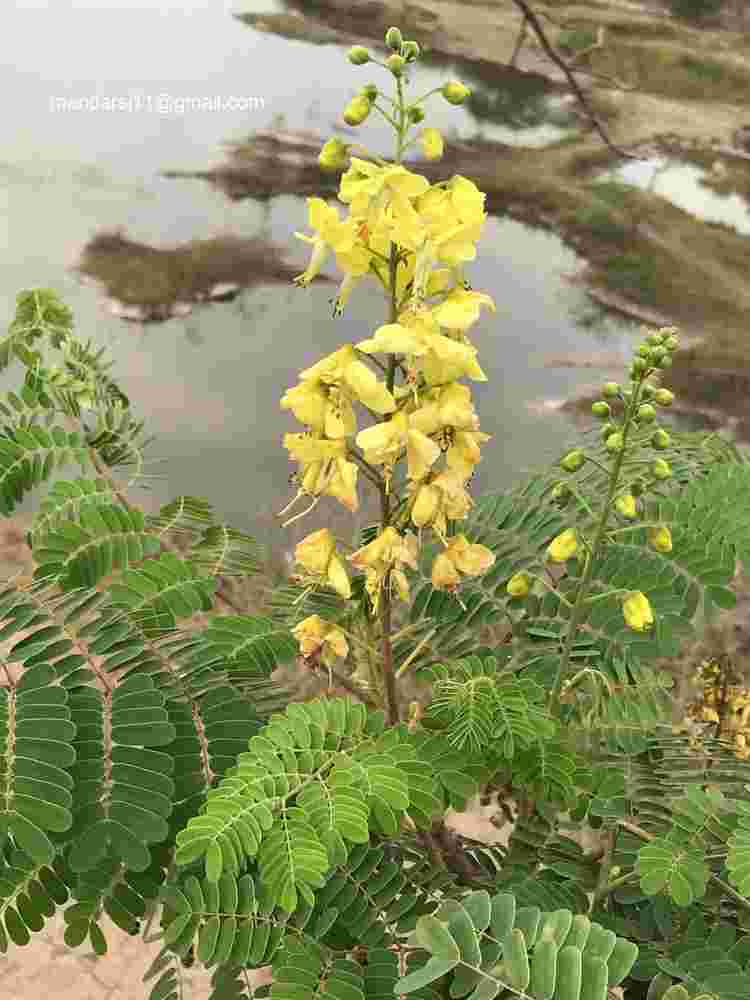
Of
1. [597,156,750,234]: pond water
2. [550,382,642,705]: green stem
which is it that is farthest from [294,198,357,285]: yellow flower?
[597,156,750,234]: pond water

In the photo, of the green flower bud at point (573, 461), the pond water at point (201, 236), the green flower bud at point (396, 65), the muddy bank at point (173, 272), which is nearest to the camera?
the green flower bud at point (396, 65)

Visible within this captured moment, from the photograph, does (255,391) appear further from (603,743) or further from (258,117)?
(603,743)

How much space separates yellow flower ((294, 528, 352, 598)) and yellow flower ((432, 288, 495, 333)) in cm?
18

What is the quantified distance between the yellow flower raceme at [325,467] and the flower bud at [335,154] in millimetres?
181

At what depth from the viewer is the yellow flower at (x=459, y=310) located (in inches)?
22.1

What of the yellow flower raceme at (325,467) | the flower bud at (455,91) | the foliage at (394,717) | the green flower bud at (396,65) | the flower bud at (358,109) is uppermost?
the green flower bud at (396,65)

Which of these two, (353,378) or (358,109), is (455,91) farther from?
(353,378)

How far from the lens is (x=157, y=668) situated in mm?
704

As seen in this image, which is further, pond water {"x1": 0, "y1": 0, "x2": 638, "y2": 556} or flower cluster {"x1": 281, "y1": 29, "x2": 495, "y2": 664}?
pond water {"x1": 0, "y1": 0, "x2": 638, "y2": 556}

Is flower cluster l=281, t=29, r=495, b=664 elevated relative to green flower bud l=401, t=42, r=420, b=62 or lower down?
lower down

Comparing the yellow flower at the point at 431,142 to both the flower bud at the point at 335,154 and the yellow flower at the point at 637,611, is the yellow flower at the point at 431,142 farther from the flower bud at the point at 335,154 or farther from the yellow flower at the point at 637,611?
the yellow flower at the point at 637,611

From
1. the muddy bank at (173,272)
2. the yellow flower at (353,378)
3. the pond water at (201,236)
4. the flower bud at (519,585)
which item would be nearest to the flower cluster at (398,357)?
the yellow flower at (353,378)

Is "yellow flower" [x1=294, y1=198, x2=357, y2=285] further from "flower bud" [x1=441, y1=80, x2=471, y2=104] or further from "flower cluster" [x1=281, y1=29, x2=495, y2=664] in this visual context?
"flower bud" [x1=441, y1=80, x2=471, y2=104]

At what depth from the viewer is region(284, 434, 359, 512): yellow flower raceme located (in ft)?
1.96
